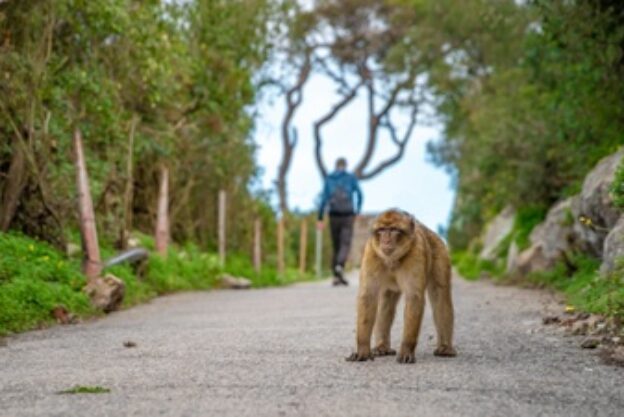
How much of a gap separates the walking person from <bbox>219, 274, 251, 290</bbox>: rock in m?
2.00

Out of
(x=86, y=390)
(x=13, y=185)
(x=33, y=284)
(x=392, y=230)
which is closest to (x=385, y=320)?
(x=392, y=230)

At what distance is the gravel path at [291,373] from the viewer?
20.4 feet

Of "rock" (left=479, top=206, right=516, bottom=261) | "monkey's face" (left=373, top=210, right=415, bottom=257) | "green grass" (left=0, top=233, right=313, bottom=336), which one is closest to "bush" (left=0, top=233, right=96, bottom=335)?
"green grass" (left=0, top=233, right=313, bottom=336)

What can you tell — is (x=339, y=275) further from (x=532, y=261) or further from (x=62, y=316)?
(x=62, y=316)

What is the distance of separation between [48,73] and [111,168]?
11.2 ft

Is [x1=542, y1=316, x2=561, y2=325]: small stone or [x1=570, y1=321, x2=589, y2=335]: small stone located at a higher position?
[x1=542, y1=316, x2=561, y2=325]: small stone

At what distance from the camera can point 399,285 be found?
28.2 feet

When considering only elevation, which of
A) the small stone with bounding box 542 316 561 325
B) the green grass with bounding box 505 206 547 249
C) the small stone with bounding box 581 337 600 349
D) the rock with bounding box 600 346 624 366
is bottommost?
the rock with bounding box 600 346 624 366

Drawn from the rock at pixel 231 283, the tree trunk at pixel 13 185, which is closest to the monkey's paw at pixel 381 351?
the tree trunk at pixel 13 185

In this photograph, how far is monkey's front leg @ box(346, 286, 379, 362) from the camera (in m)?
8.43

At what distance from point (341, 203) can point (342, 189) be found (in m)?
0.31

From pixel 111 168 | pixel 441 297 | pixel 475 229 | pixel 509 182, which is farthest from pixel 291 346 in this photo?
pixel 475 229

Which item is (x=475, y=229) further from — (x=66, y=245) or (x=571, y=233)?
(x=66, y=245)

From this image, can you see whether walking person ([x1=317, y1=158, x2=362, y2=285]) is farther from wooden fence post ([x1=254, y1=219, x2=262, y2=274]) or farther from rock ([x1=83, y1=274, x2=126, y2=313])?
rock ([x1=83, y1=274, x2=126, y2=313])
